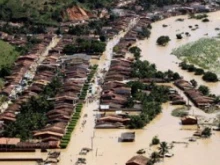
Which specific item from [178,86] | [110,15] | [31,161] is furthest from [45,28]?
[31,161]

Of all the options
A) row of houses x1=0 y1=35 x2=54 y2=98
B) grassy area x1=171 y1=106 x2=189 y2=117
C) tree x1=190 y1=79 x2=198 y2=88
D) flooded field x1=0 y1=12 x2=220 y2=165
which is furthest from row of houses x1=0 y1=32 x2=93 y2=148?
tree x1=190 y1=79 x2=198 y2=88

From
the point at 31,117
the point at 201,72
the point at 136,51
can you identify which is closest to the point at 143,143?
the point at 31,117

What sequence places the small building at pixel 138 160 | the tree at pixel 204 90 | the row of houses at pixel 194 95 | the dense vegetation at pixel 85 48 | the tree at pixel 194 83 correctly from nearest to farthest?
the small building at pixel 138 160 → the row of houses at pixel 194 95 → the tree at pixel 204 90 → the tree at pixel 194 83 → the dense vegetation at pixel 85 48

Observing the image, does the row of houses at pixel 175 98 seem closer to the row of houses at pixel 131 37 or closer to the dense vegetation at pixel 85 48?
the row of houses at pixel 131 37

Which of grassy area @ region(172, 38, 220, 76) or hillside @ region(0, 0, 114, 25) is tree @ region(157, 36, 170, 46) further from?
hillside @ region(0, 0, 114, 25)

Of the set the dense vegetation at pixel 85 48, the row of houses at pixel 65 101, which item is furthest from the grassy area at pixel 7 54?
the row of houses at pixel 65 101
